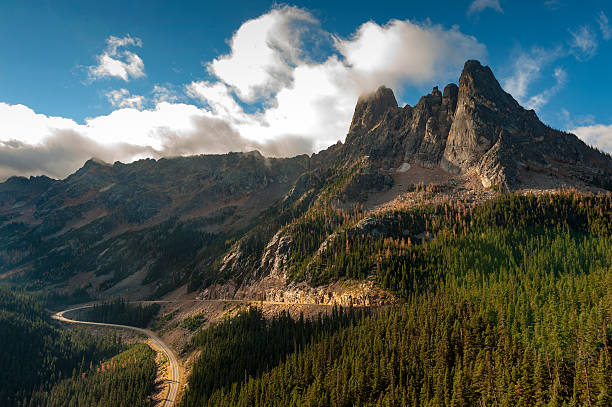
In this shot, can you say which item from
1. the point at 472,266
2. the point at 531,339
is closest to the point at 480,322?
the point at 531,339

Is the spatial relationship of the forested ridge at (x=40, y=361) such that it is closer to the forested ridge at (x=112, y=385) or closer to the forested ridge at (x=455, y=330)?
the forested ridge at (x=112, y=385)

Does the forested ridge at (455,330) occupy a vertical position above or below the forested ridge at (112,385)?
above

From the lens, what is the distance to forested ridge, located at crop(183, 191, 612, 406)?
243 ft

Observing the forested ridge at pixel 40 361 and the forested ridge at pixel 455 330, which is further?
the forested ridge at pixel 40 361

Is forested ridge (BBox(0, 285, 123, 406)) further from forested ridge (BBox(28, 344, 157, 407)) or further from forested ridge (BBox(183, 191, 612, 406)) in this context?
forested ridge (BBox(183, 191, 612, 406))

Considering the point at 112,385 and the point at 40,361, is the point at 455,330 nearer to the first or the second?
the point at 112,385

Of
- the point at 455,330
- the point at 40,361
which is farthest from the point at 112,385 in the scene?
the point at 455,330

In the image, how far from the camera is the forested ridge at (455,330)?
74125 mm

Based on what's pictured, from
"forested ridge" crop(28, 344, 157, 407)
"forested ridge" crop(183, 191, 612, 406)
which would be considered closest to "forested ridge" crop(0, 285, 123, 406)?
"forested ridge" crop(28, 344, 157, 407)

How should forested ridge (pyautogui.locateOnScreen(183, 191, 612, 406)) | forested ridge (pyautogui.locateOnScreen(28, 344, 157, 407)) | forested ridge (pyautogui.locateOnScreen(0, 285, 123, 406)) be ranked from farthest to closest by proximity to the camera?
forested ridge (pyautogui.locateOnScreen(0, 285, 123, 406)) → forested ridge (pyautogui.locateOnScreen(28, 344, 157, 407)) → forested ridge (pyautogui.locateOnScreen(183, 191, 612, 406))

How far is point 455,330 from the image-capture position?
3718 inches

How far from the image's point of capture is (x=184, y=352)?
15150cm

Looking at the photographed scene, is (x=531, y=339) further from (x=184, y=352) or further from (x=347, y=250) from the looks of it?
(x=184, y=352)

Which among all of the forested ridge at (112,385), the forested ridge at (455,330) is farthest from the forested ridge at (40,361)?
the forested ridge at (455,330)
